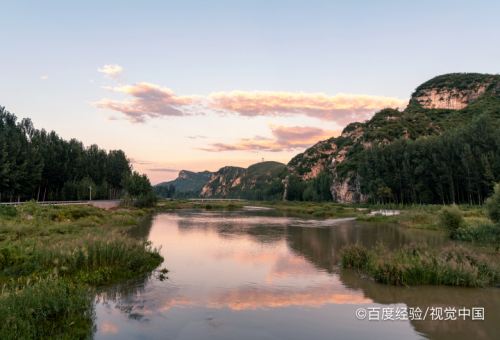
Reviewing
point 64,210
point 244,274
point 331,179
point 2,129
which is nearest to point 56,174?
point 2,129

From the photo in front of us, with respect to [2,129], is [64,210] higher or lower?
lower

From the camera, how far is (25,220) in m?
40.7

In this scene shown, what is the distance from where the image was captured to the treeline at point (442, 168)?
3059 inches

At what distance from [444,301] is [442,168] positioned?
75671mm

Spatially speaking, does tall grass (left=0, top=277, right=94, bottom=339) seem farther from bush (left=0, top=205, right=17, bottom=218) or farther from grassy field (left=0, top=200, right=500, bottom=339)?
bush (left=0, top=205, right=17, bottom=218)

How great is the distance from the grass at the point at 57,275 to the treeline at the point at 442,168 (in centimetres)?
7160

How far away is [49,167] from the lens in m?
94.9

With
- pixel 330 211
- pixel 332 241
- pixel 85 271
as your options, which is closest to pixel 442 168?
pixel 330 211

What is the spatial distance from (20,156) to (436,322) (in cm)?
8656

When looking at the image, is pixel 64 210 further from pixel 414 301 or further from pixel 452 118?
pixel 452 118

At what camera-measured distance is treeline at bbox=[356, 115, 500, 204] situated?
77.7 meters

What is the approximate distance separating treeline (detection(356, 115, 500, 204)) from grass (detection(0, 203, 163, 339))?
71.6 meters

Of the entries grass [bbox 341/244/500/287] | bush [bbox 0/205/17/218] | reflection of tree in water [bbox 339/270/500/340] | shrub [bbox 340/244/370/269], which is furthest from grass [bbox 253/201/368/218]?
bush [bbox 0/205/17/218]

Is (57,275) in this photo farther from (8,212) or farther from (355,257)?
(8,212)
